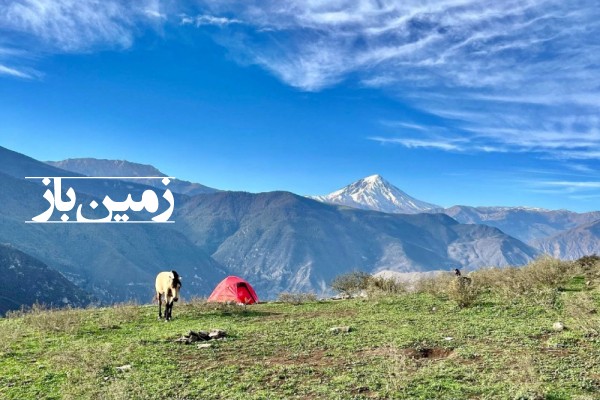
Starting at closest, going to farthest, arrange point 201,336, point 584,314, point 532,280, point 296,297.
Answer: point 584,314, point 201,336, point 532,280, point 296,297

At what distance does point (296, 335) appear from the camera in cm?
1631

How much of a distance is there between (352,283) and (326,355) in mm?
21938

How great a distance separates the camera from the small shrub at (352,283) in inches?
1318

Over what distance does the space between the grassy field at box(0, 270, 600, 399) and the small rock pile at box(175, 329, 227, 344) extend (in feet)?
1.17

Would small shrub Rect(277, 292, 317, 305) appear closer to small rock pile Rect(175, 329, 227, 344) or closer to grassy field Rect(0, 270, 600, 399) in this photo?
grassy field Rect(0, 270, 600, 399)

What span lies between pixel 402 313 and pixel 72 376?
44.5 ft

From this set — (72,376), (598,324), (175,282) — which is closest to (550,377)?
(598,324)

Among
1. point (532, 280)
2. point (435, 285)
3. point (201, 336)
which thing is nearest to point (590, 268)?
point (532, 280)

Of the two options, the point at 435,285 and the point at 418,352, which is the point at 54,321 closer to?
the point at 418,352

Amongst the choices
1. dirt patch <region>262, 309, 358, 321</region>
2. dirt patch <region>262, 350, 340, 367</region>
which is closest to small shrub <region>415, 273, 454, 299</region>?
dirt patch <region>262, 309, 358, 321</region>

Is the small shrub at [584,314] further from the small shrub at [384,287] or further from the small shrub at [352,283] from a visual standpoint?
the small shrub at [352,283]

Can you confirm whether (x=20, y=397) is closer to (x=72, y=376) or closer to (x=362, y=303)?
(x=72, y=376)

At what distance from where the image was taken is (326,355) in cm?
1335

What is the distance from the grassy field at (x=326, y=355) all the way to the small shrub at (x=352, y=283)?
492 inches
